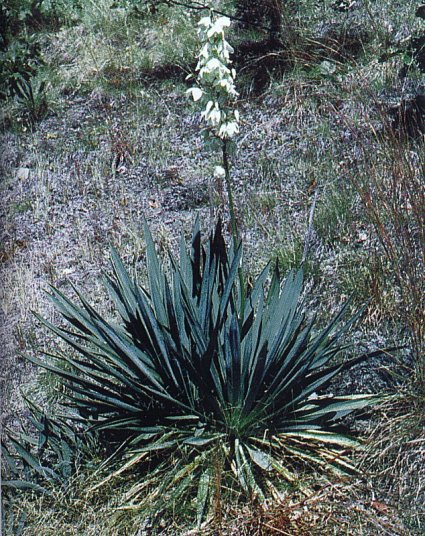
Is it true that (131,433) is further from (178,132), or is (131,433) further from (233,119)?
(178,132)

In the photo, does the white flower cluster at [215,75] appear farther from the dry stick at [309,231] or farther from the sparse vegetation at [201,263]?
the dry stick at [309,231]

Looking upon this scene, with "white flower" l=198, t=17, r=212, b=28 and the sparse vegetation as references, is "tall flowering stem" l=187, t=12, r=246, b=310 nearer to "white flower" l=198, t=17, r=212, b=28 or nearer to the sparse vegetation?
"white flower" l=198, t=17, r=212, b=28

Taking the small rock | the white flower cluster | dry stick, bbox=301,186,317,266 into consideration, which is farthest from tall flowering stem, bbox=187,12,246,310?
the small rock

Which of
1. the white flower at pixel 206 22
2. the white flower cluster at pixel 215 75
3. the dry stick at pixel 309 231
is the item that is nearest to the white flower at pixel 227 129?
the white flower cluster at pixel 215 75

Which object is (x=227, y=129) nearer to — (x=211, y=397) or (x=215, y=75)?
(x=215, y=75)

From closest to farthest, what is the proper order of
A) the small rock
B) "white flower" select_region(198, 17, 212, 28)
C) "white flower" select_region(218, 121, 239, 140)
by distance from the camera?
"white flower" select_region(198, 17, 212, 28) < "white flower" select_region(218, 121, 239, 140) < the small rock

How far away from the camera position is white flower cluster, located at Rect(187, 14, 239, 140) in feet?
6.84

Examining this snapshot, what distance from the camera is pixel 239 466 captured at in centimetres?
221

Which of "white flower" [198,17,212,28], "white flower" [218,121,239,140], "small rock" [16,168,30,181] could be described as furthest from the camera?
"small rock" [16,168,30,181]

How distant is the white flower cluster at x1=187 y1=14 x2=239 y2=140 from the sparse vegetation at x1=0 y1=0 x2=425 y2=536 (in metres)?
0.43

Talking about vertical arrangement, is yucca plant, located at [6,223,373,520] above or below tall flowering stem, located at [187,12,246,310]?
below

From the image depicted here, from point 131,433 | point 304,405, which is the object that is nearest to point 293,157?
point 304,405

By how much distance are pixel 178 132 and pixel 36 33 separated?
0.68m

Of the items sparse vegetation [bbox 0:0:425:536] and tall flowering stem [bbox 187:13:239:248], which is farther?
sparse vegetation [bbox 0:0:425:536]
